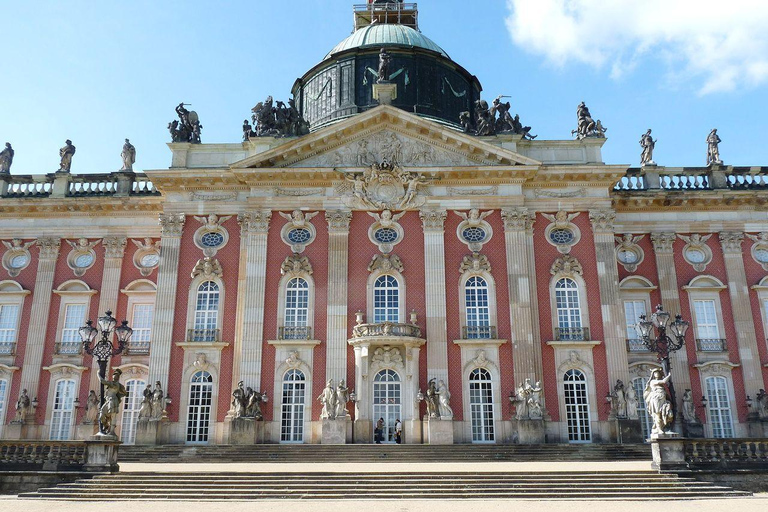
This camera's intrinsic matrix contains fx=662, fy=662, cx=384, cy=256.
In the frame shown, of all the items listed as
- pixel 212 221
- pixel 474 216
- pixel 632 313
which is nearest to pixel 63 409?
pixel 212 221

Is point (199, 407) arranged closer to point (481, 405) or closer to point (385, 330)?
point (385, 330)

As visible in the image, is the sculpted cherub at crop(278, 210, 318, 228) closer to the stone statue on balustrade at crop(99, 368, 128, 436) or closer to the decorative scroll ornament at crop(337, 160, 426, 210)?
the decorative scroll ornament at crop(337, 160, 426, 210)

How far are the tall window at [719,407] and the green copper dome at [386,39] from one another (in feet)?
79.3

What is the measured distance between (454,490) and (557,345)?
1380 cm

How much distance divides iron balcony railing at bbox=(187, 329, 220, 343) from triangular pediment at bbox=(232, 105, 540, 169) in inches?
309

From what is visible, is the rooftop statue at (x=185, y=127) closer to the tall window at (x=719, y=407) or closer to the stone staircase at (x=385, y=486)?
the stone staircase at (x=385, y=486)

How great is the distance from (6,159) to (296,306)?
61.8 feet

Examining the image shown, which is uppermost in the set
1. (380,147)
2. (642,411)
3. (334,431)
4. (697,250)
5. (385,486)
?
(380,147)

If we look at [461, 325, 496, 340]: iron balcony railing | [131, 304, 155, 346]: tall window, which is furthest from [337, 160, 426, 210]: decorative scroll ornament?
[131, 304, 155, 346]: tall window

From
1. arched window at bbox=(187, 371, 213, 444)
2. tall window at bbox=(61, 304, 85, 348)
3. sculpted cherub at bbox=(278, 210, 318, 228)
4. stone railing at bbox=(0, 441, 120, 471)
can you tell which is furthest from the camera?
tall window at bbox=(61, 304, 85, 348)

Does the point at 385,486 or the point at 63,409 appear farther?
the point at 63,409

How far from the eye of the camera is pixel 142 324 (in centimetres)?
3238

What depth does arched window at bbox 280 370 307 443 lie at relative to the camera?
2881 cm

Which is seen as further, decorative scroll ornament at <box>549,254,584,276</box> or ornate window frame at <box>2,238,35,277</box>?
ornate window frame at <box>2,238,35,277</box>
